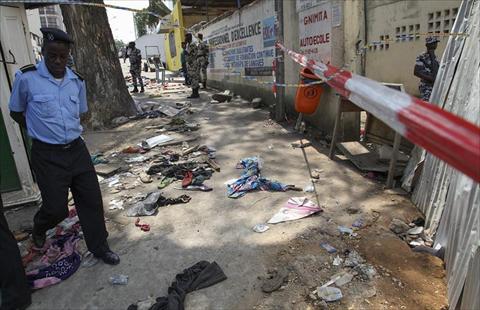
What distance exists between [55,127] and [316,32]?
504 centimetres

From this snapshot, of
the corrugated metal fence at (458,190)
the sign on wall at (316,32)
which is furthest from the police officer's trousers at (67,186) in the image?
the sign on wall at (316,32)

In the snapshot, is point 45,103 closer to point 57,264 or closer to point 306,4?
point 57,264

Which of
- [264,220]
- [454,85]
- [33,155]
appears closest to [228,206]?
[264,220]

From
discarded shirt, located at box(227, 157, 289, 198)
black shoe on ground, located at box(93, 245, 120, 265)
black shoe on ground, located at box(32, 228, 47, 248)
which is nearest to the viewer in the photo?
black shoe on ground, located at box(93, 245, 120, 265)

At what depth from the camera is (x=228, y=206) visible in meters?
4.19

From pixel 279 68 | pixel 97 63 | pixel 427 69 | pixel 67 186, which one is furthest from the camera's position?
pixel 97 63

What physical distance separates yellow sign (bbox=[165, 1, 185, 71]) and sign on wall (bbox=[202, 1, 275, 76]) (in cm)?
307

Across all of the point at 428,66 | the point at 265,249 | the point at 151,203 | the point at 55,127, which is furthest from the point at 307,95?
the point at 55,127

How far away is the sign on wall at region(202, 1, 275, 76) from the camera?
29.7 feet

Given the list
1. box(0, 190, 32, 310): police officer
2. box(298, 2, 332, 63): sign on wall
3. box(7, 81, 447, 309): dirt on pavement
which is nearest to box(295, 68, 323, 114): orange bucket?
box(298, 2, 332, 63): sign on wall

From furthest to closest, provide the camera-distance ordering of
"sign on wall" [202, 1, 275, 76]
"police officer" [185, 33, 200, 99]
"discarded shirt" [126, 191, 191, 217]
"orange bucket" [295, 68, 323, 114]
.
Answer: "police officer" [185, 33, 200, 99] < "sign on wall" [202, 1, 275, 76] < "orange bucket" [295, 68, 323, 114] < "discarded shirt" [126, 191, 191, 217]

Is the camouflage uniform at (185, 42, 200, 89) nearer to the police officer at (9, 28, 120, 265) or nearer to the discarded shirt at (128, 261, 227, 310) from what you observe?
the police officer at (9, 28, 120, 265)

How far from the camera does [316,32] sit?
21.9ft

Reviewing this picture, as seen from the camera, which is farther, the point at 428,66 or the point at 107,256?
the point at 428,66
